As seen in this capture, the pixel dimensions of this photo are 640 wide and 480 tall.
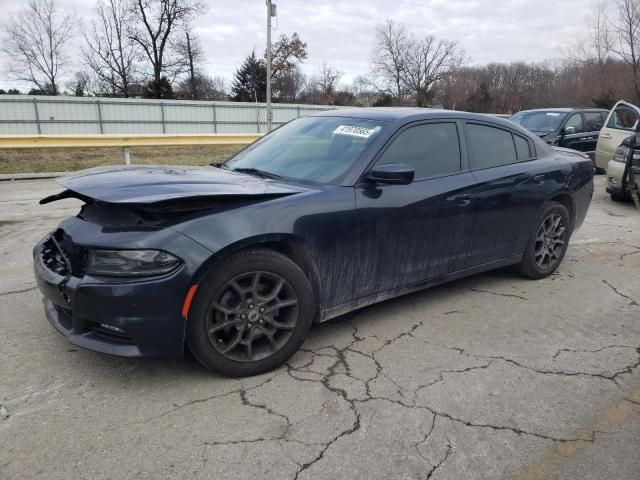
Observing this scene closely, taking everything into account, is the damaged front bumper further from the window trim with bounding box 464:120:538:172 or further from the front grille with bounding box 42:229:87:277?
the window trim with bounding box 464:120:538:172

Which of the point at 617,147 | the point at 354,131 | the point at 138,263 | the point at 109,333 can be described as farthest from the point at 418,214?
the point at 617,147

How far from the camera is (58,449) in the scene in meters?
2.23

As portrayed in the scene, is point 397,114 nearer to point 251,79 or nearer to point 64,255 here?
point 64,255

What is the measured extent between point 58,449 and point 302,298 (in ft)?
4.70

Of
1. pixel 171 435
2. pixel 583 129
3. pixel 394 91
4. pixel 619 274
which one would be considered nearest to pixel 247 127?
pixel 583 129

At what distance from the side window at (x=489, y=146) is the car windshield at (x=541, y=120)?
27.3ft

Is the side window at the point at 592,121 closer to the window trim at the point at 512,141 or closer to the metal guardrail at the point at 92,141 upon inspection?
the window trim at the point at 512,141

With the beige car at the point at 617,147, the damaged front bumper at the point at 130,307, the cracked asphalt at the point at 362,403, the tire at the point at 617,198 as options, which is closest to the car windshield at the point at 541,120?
the beige car at the point at 617,147

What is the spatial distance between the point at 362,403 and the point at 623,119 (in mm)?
9416

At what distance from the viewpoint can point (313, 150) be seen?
3.67 m

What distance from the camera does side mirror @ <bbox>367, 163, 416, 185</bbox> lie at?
3141 mm

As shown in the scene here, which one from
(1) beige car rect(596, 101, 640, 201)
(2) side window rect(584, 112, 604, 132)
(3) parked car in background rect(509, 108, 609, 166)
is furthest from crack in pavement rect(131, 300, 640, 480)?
(2) side window rect(584, 112, 604, 132)

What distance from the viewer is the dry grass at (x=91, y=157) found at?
14211 millimetres

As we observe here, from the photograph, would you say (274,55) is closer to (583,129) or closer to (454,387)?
(583,129)
